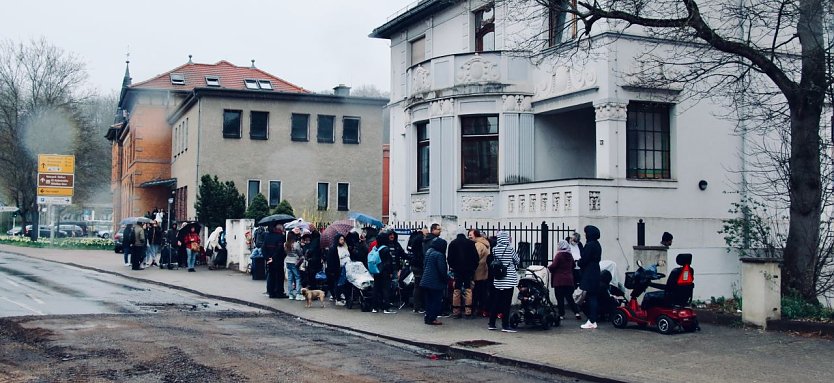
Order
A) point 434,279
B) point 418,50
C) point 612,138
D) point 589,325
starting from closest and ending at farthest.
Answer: point 589,325, point 434,279, point 612,138, point 418,50

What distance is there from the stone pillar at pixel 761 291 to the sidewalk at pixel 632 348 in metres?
0.33

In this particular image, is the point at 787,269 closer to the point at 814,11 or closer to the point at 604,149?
the point at 814,11

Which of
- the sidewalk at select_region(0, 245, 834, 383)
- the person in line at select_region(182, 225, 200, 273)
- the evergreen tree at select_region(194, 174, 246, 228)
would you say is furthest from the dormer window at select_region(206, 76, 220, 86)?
the sidewalk at select_region(0, 245, 834, 383)

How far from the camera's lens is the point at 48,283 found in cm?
2222

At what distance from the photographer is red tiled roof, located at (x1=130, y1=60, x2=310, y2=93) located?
5681 centimetres

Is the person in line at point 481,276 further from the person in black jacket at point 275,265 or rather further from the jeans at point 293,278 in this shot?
the person in black jacket at point 275,265

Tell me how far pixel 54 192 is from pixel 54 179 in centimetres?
73

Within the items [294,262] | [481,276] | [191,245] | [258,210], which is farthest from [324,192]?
[481,276]

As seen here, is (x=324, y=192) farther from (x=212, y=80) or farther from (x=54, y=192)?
(x=212, y=80)

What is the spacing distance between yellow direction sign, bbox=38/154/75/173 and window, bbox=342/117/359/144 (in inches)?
601

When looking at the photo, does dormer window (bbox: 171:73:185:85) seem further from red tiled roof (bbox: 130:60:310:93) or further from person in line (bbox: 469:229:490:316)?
person in line (bbox: 469:229:490:316)

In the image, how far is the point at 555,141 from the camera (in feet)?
78.5

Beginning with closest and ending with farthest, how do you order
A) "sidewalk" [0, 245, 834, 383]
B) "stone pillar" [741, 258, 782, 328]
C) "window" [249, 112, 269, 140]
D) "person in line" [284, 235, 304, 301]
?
1. "sidewalk" [0, 245, 834, 383]
2. "stone pillar" [741, 258, 782, 328]
3. "person in line" [284, 235, 304, 301]
4. "window" [249, 112, 269, 140]

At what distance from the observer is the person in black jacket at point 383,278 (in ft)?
55.4
